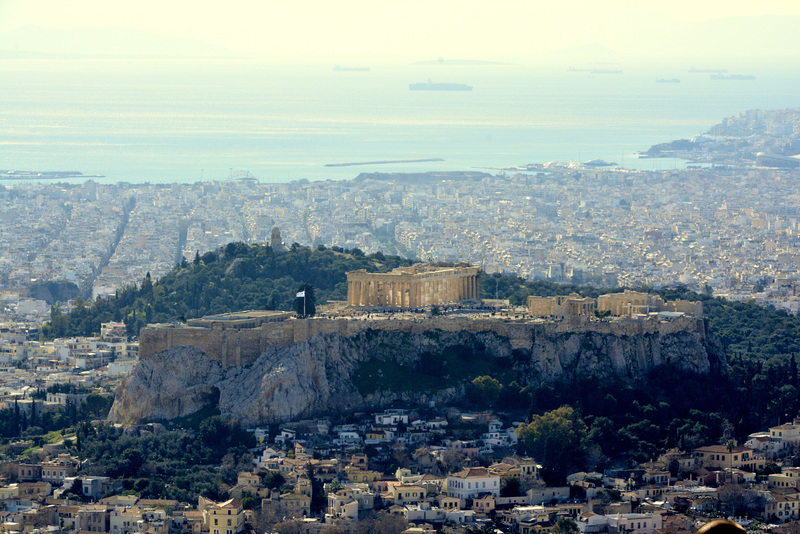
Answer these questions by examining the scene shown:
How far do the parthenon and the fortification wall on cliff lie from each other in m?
3.32

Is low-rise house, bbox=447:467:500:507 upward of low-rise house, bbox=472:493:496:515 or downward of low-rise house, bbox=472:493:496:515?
upward

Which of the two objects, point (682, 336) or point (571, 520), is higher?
point (682, 336)

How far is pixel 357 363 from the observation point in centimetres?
6950

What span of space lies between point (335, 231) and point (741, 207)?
49.4 m

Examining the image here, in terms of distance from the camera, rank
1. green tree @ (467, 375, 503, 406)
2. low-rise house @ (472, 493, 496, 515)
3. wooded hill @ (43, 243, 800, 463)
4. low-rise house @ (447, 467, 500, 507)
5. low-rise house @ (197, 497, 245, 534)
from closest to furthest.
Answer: low-rise house @ (197, 497, 245, 534) < low-rise house @ (472, 493, 496, 515) < low-rise house @ (447, 467, 500, 507) < wooded hill @ (43, 243, 800, 463) < green tree @ (467, 375, 503, 406)

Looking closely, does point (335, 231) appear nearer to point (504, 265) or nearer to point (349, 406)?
point (504, 265)

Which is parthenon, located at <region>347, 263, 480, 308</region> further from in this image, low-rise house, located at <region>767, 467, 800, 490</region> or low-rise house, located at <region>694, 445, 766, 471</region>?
low-rise house, located at <region>767, 467, 800, 490</region>

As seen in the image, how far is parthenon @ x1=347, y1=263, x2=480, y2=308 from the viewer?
244ft

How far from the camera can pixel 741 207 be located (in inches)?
7146

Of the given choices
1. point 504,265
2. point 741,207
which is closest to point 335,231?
point 504,265

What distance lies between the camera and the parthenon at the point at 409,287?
2928 inches

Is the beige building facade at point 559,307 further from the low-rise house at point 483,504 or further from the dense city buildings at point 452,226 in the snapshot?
the dense city buildings at point 452,226

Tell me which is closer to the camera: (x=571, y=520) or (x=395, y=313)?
(x=571, y=520)

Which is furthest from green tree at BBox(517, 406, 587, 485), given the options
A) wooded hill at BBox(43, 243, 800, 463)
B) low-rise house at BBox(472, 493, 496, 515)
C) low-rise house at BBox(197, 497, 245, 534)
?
low-rise house at BBox(197, 497, 245, 534)
